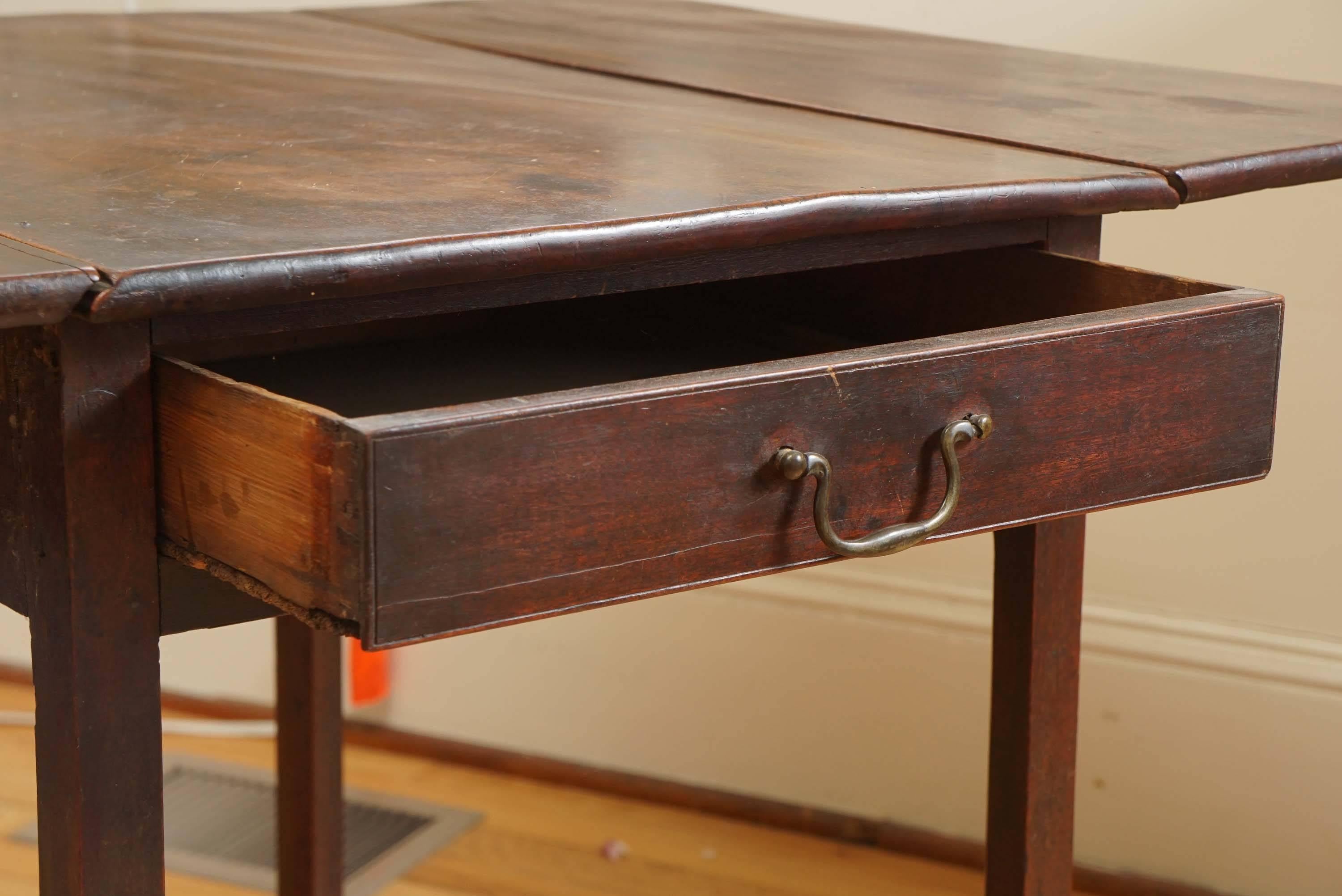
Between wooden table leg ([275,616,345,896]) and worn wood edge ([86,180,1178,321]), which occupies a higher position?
worn wood edge ([86,180,1178,321])

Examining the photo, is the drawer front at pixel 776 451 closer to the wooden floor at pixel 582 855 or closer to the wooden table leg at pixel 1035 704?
the wooden table leg at pixel 1035 704

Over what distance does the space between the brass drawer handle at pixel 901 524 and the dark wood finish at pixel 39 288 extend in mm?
294

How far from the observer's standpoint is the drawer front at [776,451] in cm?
67

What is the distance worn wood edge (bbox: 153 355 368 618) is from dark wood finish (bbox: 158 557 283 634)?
1.8 inches

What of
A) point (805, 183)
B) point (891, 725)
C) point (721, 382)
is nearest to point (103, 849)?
point (721, 382)

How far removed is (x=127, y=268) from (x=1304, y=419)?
4.29 feet

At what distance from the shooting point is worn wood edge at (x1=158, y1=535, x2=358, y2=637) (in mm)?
680

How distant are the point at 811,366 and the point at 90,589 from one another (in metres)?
0.32

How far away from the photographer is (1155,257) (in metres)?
1.74

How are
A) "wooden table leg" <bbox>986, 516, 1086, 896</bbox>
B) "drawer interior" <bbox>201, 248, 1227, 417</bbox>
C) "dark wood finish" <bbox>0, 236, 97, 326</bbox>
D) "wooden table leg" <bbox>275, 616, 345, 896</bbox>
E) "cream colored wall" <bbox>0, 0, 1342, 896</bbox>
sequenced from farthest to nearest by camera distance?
"cream colored wall" <bbox>0, 0, 1342, 896</bbox> → "wooden table leg" <bbox>275, 616, 345, 896</bbox> → "wooden table leg" <bbox>986, 516, 1086, 896</bbox> → "drawer interior" <bbox>201, 248, 1227, 417</bbox> → "dark wood finish" <bbox>0, 236, 97, 326</bbox>

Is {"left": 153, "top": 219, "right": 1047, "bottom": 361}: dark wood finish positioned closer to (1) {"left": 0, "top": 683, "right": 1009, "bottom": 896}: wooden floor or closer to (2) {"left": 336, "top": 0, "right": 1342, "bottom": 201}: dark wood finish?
(2) {"left": 336, "top": 0, "right": 1342, "bottom": 201}: dark wood finish

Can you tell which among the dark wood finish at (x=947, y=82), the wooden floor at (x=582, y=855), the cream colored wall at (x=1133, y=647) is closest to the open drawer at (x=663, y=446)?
the dark wood finish at (x=947, y=82)

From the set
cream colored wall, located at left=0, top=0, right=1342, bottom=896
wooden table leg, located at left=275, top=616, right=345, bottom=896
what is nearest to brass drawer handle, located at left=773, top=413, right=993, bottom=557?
wooden table leg, located at left=275, top=616, right=345, bottom=896

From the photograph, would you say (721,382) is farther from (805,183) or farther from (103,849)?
(103,849)
